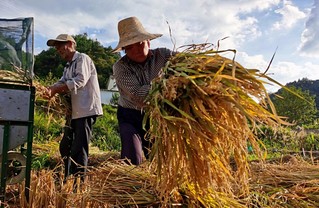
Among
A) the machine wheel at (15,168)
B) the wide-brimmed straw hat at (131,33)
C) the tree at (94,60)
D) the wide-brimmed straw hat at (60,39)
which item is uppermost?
the tree at (94,60)

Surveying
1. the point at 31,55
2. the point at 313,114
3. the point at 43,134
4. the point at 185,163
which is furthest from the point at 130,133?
the point at 313,114

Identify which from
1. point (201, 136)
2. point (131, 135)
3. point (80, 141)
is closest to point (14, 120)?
point (131, 135)

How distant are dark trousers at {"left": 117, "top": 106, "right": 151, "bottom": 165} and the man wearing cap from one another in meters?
0.93

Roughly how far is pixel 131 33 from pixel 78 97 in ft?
4.76

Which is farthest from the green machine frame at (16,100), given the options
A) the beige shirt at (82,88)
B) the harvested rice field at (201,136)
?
the harvested rice field at (201,136)

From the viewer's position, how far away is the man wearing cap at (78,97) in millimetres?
3664

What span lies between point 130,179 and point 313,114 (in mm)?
24685

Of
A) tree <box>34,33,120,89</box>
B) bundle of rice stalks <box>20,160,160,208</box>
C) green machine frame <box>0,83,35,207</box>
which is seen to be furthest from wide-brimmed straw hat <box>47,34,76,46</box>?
tree <box>34,33,120,89</box>

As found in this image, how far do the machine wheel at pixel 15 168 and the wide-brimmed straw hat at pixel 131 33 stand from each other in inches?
41.8

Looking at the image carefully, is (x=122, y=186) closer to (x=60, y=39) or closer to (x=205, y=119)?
(x=205, y=119)

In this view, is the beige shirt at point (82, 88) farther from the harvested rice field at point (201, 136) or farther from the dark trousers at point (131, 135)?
the harvested rice field at point (201, 136)

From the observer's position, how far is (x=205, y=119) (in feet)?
5.02

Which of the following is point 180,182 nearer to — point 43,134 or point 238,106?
point 238,106

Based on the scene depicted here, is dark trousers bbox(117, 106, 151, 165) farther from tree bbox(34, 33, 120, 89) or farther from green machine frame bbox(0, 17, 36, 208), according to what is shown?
tree bbox(34, 33, 120, 89)
